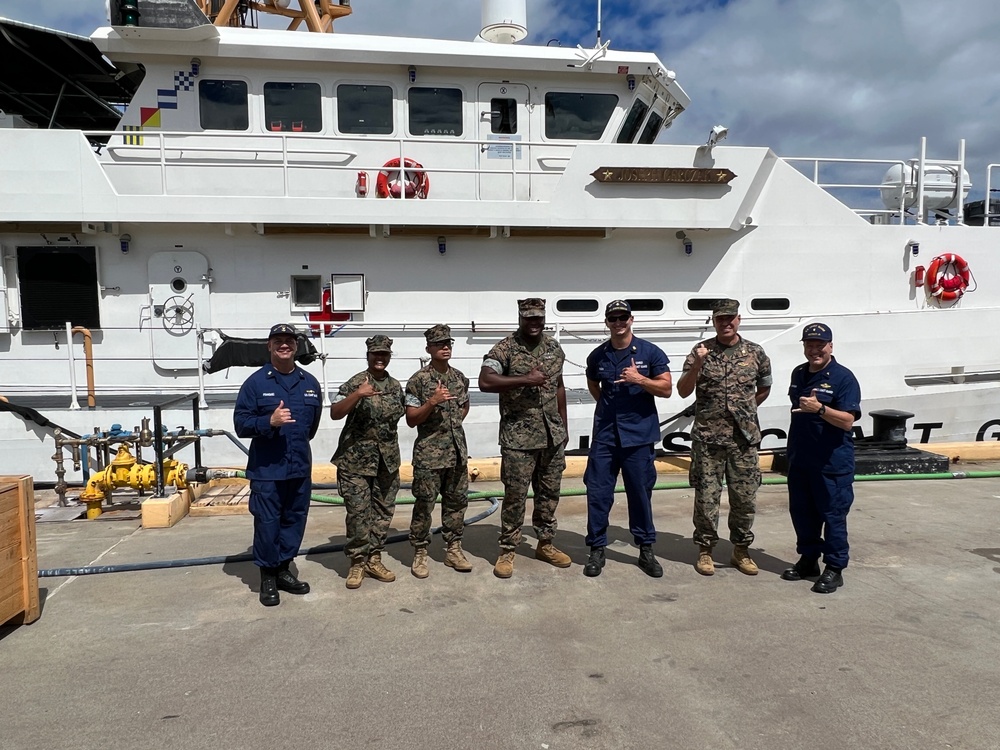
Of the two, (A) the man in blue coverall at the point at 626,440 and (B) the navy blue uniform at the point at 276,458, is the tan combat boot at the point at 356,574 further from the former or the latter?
(A) the man in blue coverall at the point at 626,440

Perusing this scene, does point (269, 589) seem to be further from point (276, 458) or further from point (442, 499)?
point (442, 499)

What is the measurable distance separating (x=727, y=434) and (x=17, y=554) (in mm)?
3837

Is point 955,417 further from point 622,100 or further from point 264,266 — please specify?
point 264,266

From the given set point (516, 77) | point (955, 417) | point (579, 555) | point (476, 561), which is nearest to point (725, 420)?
point (579, 555)

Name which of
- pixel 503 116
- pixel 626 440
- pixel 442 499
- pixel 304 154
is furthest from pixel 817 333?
pixel 304 154

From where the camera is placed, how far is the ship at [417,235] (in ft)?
23.0

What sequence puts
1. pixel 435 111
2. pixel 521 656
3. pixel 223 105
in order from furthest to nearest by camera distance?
pixel 435 111
pixel 223 105
pixel 521 656

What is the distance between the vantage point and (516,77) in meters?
8.08

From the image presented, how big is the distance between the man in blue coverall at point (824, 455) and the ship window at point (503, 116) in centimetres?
562

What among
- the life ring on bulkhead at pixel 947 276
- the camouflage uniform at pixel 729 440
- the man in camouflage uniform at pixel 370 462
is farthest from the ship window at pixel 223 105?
the life ring on bulkhead at pixel 947 276

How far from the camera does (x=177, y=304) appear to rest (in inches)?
288

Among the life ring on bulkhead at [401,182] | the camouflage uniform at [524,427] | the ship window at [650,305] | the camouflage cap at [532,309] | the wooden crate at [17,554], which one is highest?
the life ring on bulkhead at [401,182]

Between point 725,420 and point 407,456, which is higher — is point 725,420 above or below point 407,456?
above

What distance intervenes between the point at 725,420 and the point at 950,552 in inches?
73.4
